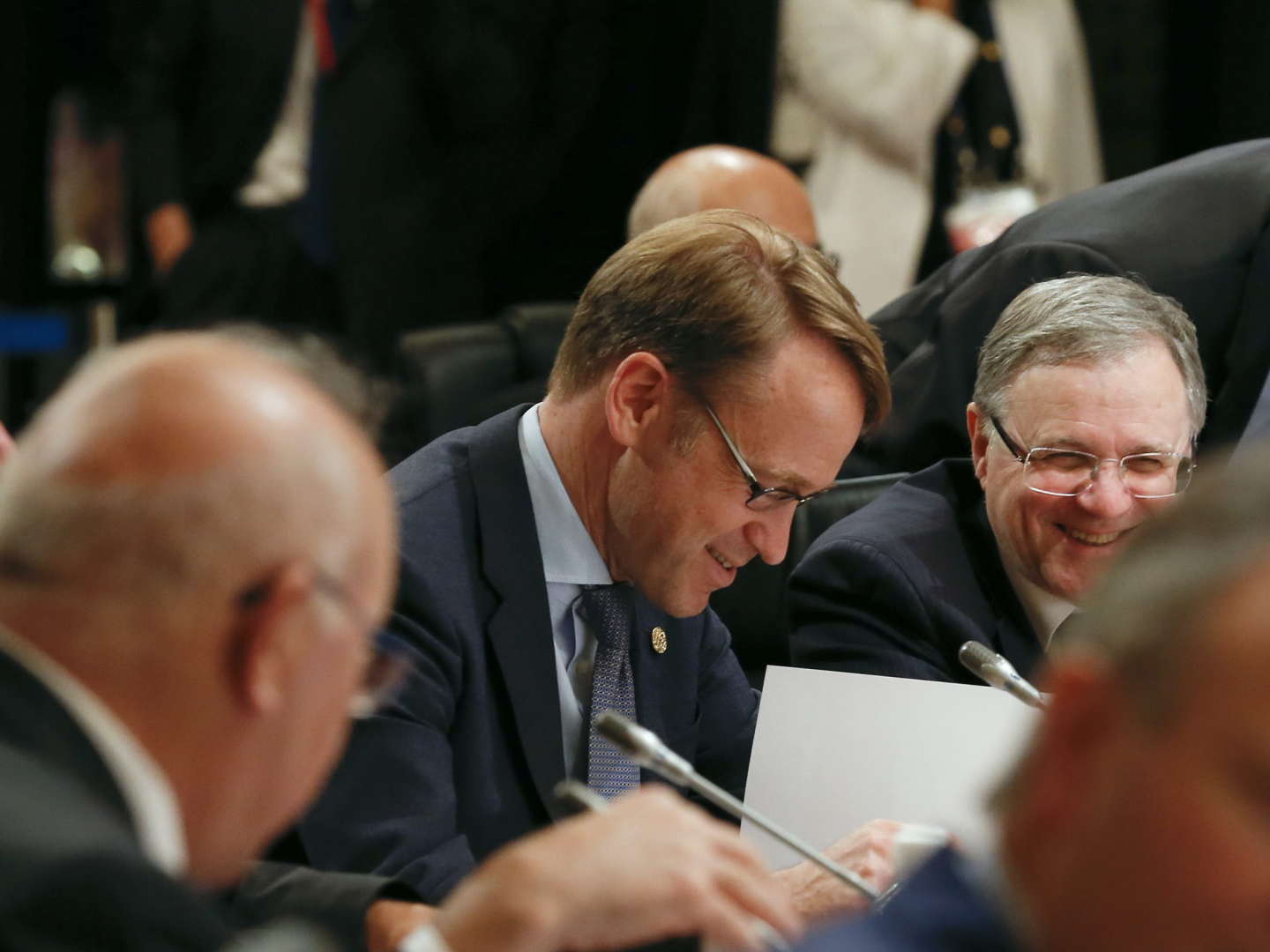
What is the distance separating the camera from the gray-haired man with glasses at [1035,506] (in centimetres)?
198

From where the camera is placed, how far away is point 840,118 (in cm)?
397

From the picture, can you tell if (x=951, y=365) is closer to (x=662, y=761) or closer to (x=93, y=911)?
(x=662, y=761)

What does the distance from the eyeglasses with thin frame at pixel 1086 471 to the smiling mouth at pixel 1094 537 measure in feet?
0.16

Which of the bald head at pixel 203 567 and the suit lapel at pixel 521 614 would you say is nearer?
the bald head at pixel 203 567

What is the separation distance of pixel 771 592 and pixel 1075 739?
1771 millimetres

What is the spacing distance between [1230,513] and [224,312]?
12.0ft

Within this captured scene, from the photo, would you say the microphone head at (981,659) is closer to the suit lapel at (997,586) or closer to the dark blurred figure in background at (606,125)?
the suit lapel at (997,586)

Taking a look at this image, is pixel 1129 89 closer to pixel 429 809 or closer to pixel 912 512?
pixel 912 512

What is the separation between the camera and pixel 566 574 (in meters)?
1.79

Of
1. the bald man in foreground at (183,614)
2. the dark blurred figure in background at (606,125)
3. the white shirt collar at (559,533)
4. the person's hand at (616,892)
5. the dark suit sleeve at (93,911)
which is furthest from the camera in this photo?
the dark blurred figure in background at (606,125)

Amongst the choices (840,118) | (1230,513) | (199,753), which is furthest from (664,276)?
(840,118)

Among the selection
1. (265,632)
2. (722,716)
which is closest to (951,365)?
(722,716)

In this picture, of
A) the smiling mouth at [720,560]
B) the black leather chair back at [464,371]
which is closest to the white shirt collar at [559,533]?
the smiling mouth at [720,560]

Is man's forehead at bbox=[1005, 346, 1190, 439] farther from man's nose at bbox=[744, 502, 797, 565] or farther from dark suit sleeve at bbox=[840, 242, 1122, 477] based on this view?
dark suit sleeve at bbox=[840, 242, 1122, 477]
